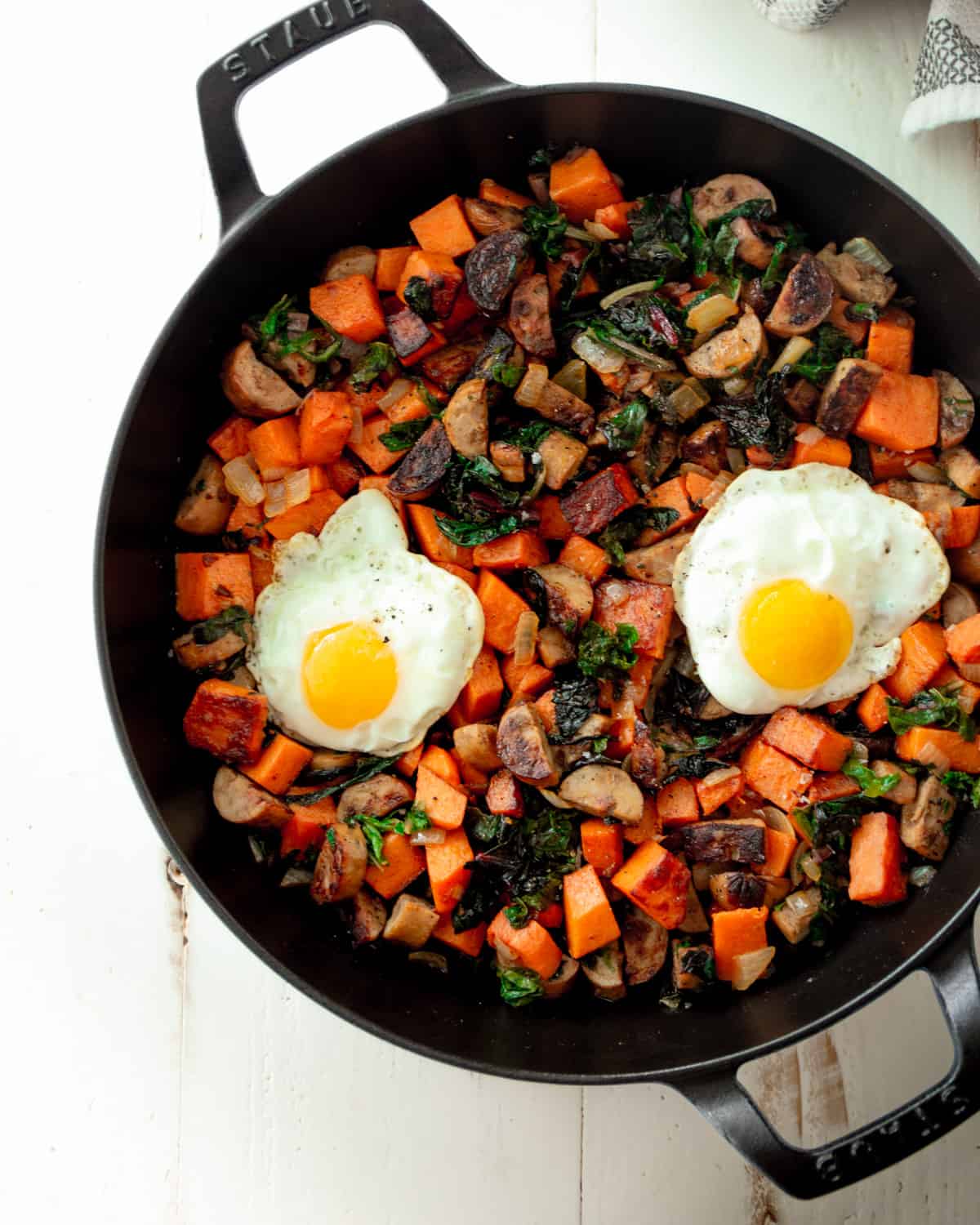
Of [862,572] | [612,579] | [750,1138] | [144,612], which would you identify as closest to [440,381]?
[612,579]

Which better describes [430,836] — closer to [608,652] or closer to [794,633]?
[608,652]

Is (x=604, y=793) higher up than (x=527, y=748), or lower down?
lower down

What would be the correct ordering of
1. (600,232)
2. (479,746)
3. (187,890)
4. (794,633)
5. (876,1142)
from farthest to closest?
(187,890) → (600,232) → (479,746) → (794,633) → (876,1142)

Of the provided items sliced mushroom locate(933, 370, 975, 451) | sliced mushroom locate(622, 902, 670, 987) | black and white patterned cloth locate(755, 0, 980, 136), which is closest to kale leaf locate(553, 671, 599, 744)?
sliced mushroom locate(622, 902, 670, 987)

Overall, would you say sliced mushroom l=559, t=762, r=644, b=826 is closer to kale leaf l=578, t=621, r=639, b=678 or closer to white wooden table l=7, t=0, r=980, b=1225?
kale leaf l=578, t=621, r=639, b=678

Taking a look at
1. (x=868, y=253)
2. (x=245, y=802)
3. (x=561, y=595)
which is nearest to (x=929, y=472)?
(x=868, y=253)

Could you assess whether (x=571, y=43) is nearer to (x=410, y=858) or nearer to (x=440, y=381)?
(x=440, y=381)

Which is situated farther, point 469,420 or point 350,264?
point 350,264
